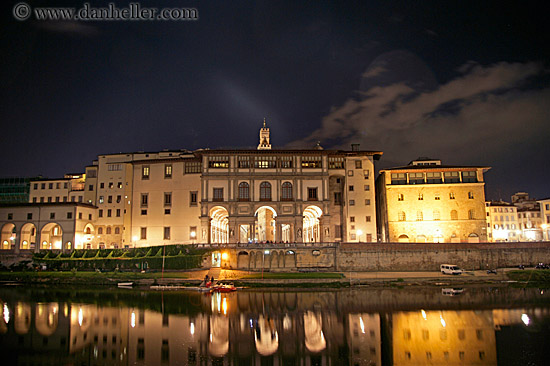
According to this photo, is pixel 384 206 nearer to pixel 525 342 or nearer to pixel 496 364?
pixel 525 342

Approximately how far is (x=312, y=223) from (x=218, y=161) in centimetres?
1834

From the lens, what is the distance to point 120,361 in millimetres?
21016

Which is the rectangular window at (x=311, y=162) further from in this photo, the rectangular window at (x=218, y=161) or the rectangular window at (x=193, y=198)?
the rectangular window at (x=193, y=198)

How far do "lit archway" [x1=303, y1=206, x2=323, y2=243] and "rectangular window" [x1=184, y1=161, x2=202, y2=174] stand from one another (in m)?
18.0

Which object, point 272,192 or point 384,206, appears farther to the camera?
point 384,206

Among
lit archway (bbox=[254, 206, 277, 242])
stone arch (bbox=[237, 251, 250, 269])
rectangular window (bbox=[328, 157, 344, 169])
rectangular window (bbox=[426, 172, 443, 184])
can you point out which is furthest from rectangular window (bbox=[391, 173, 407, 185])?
lit archway (bbox=[254, 206, 277, 242])

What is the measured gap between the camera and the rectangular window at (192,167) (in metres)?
63.5

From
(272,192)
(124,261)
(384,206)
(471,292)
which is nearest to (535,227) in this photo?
(384,206)

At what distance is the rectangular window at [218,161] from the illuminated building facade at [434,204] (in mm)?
25186

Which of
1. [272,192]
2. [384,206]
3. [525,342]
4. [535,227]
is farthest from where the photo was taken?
[535,227]

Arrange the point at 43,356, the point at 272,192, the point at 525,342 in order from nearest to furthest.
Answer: the point at 43,356 → the point at 525,342 → the point at 272,192

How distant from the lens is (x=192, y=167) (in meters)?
63.8

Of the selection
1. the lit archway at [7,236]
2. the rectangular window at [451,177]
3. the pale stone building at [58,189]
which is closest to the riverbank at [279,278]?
the lit archway at [7,236]

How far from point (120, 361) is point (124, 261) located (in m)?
33.8
